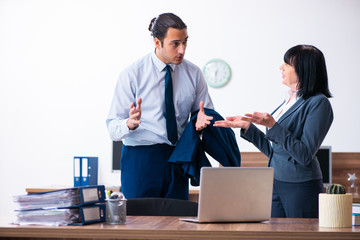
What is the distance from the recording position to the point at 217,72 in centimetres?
562

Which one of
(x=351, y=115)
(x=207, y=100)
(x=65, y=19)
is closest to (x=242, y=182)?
(x=207, y=100)

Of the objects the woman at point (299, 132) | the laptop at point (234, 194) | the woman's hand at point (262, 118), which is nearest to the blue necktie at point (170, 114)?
the woman at point (299, 132)

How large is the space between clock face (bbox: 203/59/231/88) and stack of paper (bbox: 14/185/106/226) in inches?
160

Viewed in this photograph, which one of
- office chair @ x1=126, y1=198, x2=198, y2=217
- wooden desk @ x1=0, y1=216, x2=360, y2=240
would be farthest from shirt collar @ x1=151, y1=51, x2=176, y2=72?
wooden desk @ x1=0, y1=216, x2=360, y2=240

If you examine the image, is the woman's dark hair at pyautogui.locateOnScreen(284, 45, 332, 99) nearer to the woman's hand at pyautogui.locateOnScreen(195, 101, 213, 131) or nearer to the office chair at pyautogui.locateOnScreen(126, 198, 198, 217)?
the woman's hand at pyautogui.locateOnScreen(195, 101, 213, 131)

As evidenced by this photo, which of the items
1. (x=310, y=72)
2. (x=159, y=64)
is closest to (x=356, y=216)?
(x=310, y=72)

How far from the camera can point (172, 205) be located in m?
2.18

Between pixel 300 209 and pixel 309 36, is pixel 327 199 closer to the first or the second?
pixel 300 209

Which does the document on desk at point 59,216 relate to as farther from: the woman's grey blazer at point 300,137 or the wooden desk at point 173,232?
the woman's grey blazer at point 300,137

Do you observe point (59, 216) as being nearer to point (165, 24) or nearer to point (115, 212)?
point (115, 212)

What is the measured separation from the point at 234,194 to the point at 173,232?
0.35 m

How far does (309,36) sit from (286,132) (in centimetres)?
336

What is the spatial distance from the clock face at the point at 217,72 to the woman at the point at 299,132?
2938 mm

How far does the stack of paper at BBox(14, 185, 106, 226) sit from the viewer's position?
1.58 meters
